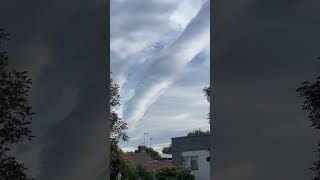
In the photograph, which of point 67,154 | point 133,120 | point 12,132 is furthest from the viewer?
point 133,120

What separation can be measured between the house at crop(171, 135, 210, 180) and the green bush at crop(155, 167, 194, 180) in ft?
3.93

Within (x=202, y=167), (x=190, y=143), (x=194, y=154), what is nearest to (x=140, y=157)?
(x=190, y=143)

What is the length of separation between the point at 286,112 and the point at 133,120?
124 inches

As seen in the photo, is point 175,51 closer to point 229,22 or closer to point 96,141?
point 229,22

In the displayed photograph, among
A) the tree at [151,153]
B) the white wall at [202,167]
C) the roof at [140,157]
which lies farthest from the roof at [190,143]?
the tree at [151,153]

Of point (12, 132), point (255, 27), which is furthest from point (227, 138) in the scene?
point (12, 132)

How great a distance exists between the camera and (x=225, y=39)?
10.3 meters

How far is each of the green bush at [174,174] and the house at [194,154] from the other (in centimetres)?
120

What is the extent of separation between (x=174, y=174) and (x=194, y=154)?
3.85 meters

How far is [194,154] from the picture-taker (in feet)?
97.5

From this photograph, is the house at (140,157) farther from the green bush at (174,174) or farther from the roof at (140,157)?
the green bush at (174,174)

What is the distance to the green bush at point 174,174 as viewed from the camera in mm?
25891

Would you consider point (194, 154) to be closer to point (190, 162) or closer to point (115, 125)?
point (190, 162)

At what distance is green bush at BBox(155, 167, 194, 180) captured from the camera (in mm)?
25891
